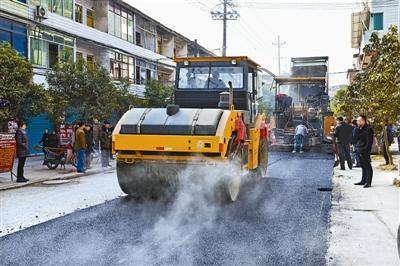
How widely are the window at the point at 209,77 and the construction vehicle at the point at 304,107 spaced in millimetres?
10303

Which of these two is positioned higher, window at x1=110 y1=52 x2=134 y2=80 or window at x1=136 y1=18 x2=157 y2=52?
window at x1=136 y1=18 x2=157 y2=52

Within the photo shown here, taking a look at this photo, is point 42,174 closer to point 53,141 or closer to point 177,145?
point 53,141

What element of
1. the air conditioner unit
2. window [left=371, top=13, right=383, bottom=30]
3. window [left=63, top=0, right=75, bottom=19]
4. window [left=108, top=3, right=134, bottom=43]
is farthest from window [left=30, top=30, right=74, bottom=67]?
window [left=371, top=13, right=383, bottom=30]

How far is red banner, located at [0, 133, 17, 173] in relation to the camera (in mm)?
11555

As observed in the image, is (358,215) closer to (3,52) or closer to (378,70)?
(378,70)

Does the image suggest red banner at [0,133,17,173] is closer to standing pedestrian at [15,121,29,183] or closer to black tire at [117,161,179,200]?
standing pedestrian at [15,121,29,183]

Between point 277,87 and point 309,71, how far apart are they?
1.78 meters

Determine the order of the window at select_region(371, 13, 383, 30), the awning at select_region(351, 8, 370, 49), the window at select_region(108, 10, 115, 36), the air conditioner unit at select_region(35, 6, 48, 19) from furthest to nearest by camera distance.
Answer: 1. the awning at select_region(351, 8, 370, 49)
2. the window at select_region(371, 13, 383, 30)
3. the window at select_region(108, 10, 115, 36)
4. the air conditioner unit at select_region(35, 6, 48, 19)

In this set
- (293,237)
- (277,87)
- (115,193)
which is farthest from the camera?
(277,87)

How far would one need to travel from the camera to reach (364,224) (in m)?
6.93

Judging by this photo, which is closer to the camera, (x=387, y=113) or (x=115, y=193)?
(x=115, y=193)

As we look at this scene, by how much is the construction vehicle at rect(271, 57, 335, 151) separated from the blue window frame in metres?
11.1

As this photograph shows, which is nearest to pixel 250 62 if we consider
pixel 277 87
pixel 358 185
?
pixel 358 185

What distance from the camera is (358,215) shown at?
24.8 feet
